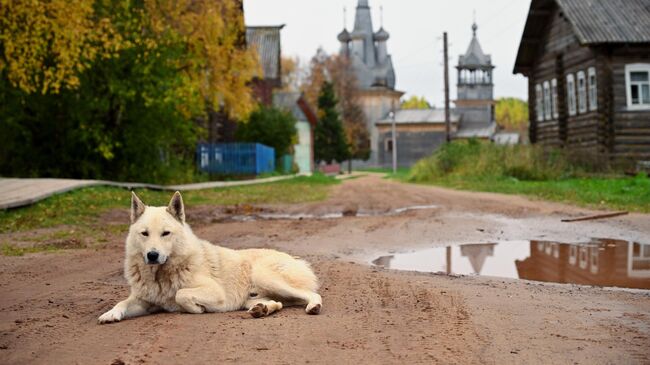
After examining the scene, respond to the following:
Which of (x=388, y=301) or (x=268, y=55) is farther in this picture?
(x=268, y=55)

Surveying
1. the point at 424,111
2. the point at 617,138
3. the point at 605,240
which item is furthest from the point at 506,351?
the point at 424,111

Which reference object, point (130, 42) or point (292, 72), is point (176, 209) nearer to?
point (130, 42)

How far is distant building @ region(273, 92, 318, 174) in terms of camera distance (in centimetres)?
6106

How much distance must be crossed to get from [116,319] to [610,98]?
28.2m

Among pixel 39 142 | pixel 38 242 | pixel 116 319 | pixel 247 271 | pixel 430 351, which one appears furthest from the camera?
pixel 39 142

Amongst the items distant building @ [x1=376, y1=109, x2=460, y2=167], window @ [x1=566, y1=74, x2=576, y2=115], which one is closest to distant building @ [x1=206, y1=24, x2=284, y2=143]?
window @ [x1=566, y1=74, x2=576, y2=115]

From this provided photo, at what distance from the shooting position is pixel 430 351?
4.41 meters

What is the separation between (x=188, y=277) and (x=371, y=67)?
101 metres

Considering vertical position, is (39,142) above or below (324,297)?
above

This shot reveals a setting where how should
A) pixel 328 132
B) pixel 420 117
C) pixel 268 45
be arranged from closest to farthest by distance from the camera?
pixel 268 45 → pixel 328 132 → pixel 420 117

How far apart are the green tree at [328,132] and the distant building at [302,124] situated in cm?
681

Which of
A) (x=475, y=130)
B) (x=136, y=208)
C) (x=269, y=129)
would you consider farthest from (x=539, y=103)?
(x=475, y=130)

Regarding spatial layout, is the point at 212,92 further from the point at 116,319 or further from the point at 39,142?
the point at 116,319

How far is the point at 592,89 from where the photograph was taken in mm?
31062
